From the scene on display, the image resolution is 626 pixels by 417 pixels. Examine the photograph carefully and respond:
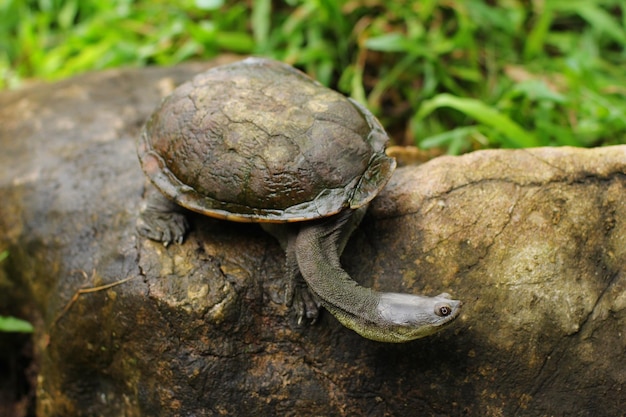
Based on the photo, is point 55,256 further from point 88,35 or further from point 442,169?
point 88,35

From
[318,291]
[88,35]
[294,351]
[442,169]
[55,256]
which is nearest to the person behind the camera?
[318,291]

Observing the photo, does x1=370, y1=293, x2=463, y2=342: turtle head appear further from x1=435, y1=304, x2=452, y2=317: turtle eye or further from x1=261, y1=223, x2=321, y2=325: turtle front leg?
x1=261, y1=223, x2=321, y2=325: turtle front leg

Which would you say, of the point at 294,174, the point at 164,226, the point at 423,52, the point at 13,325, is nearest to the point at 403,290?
the point at 294,174

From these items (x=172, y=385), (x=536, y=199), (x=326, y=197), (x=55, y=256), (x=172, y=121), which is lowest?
Result: (x=172, y=385)

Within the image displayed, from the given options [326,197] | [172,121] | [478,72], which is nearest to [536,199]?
[326,197]

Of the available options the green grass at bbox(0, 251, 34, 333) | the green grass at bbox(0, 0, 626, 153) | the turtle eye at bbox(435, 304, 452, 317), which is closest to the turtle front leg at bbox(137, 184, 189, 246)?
the green grass at bbox(0, 251, 34, 333)

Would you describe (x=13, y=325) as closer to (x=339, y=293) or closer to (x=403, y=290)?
(x=339, y=293)

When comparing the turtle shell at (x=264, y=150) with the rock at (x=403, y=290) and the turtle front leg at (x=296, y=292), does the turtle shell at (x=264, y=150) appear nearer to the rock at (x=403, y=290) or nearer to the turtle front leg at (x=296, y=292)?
the turtle front leg at (x=296, y=292)
